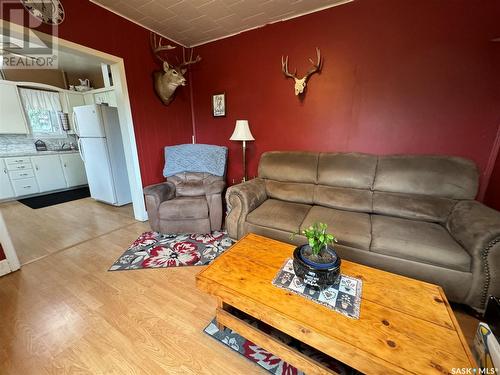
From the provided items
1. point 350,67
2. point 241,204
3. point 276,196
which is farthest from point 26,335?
point 350,67

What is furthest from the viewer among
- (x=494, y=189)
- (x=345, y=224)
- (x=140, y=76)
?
(x=140, y=76)

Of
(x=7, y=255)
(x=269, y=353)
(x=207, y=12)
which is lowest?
(x=269, y=353)

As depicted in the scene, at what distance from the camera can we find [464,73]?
186 centimetres

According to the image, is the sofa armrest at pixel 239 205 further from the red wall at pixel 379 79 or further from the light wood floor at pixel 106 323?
the red wall at pixel 379 79

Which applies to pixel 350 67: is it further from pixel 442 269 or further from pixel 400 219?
pixel 442 269

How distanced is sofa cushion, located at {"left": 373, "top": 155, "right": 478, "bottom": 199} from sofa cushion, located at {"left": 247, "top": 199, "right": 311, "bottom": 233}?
80 centimetres

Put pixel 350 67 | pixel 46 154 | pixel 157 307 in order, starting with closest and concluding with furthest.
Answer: pixel 157 307, pixel 350 67, pixel 46 154

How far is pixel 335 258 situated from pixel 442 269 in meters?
0.92

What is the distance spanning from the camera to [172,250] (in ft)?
7.26

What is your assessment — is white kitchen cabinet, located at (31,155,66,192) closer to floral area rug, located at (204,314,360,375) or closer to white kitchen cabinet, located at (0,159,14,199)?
white kitchen cabinet, located at (0,159,14,199)

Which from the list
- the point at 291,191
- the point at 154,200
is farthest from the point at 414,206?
the point at 154,200

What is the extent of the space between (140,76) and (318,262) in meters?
3.02

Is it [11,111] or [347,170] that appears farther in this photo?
[11,111]

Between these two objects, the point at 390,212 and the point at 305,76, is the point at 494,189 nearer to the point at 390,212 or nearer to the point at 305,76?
the point at 390,212
